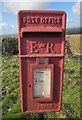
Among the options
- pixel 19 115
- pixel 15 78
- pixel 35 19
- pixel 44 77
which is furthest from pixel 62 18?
pixel 15 78

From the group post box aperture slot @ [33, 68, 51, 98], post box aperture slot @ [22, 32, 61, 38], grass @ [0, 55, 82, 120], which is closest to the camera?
post box aperture slot @ [22, 32, 61, 38]

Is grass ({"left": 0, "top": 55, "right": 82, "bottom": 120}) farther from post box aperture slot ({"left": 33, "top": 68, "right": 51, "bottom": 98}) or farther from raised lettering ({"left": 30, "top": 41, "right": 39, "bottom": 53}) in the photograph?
raised lettering ({"left": 30, "top": 41, "right": 39, "bottom": 53})

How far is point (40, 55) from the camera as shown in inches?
125

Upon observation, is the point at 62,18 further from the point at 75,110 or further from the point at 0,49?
the point at 0,49

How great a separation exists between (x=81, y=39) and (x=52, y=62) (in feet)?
40.7

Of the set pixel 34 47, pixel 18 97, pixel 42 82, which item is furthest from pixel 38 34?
pixel 18 97

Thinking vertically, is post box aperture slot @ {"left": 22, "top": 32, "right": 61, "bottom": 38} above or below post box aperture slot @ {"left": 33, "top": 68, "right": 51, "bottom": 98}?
above

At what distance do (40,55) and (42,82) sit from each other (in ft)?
1.25

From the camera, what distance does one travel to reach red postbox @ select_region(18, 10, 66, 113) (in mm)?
3170

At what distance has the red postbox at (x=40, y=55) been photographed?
3170 millimetres

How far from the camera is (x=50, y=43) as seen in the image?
322 cm

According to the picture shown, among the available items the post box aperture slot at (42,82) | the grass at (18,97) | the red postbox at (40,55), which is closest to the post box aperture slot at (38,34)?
the red postbox at (40,55)

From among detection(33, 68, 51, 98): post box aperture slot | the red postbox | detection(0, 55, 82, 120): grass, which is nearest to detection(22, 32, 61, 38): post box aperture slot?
the red postbox

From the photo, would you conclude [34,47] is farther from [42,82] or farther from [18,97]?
[18,97]
